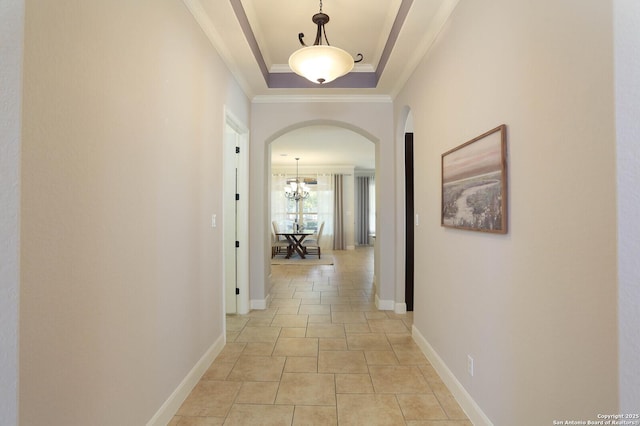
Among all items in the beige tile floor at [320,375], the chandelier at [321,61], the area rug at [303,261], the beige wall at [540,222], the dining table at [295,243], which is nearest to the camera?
the beige wall at [540,222]

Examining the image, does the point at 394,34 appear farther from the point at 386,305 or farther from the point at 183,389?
the point at 183,389

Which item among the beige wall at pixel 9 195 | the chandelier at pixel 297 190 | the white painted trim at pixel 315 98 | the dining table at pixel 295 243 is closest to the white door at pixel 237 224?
the white painted trim at pixel 315 98

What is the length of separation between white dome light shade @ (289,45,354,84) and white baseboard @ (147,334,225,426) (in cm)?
235

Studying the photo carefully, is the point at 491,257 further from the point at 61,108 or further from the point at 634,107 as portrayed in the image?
the point at 61,108

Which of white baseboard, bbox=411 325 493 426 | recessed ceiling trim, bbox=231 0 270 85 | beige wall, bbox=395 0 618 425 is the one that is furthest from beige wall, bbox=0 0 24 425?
white baseboard, bbox=411 325 493 426

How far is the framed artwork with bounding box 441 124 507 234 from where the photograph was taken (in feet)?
5.20

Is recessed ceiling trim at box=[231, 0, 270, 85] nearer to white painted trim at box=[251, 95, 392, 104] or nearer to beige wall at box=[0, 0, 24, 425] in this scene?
white painted trim at box=[251, 95, 392, 104]

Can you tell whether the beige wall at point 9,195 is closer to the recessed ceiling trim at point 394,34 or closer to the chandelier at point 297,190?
the recessed ceiling trim at point 394,34

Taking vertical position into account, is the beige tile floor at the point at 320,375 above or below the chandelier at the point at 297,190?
below

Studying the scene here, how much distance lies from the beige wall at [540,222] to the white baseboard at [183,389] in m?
1.85

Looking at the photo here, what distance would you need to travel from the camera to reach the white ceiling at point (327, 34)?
238cm

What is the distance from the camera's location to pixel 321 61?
224cm

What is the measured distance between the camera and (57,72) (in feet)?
3.67

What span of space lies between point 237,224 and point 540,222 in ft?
10.4
